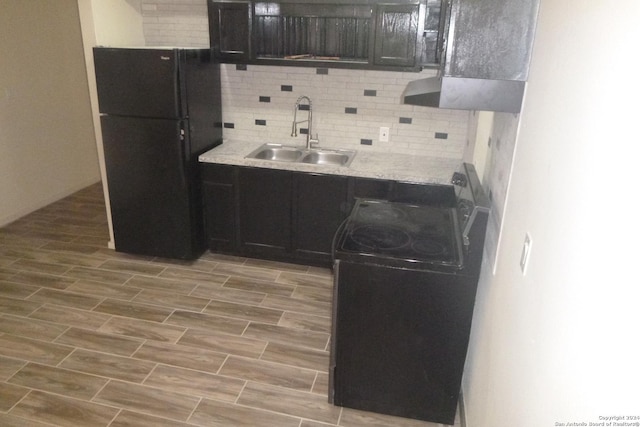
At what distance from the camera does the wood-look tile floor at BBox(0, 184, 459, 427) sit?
2.34 m

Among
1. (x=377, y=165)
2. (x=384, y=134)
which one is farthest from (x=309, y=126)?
(x=377, y=165)

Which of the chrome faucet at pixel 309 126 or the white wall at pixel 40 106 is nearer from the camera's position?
the chrome faucet at pixel 309 126

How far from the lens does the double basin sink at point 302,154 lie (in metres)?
3.79

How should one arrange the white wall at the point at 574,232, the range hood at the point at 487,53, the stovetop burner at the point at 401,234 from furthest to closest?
1. the stovetop burner at the point at 401,234
2. the range hood at the point at 487,53
3. the white wall at the point at 574,232

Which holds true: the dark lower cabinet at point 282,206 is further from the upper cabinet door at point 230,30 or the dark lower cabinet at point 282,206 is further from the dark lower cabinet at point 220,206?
the upper cabinet door at point 230,30

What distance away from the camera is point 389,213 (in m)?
2.49

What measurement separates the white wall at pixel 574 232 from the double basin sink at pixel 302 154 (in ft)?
7.01

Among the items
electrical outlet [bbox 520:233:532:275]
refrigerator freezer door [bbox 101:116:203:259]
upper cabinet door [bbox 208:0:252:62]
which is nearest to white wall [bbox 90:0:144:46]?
refrigerator freezer door [bbox 101:116:203:259]

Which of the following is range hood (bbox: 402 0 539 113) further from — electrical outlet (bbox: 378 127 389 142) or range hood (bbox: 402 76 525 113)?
electrical outlet (bbox: 378 127 389 142)

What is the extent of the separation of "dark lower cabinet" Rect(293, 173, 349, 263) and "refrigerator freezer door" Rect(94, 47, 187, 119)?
41.2 inches

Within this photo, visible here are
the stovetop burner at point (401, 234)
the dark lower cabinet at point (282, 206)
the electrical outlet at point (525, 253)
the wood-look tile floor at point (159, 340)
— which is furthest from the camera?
the dark lower cabinet at point (282, 206)

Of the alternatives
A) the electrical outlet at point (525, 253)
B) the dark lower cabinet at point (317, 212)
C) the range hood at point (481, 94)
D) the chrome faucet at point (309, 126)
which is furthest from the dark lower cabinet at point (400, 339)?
the chrome faucet at point (309, 126)

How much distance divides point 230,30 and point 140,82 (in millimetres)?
753

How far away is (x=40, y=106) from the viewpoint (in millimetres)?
4797
